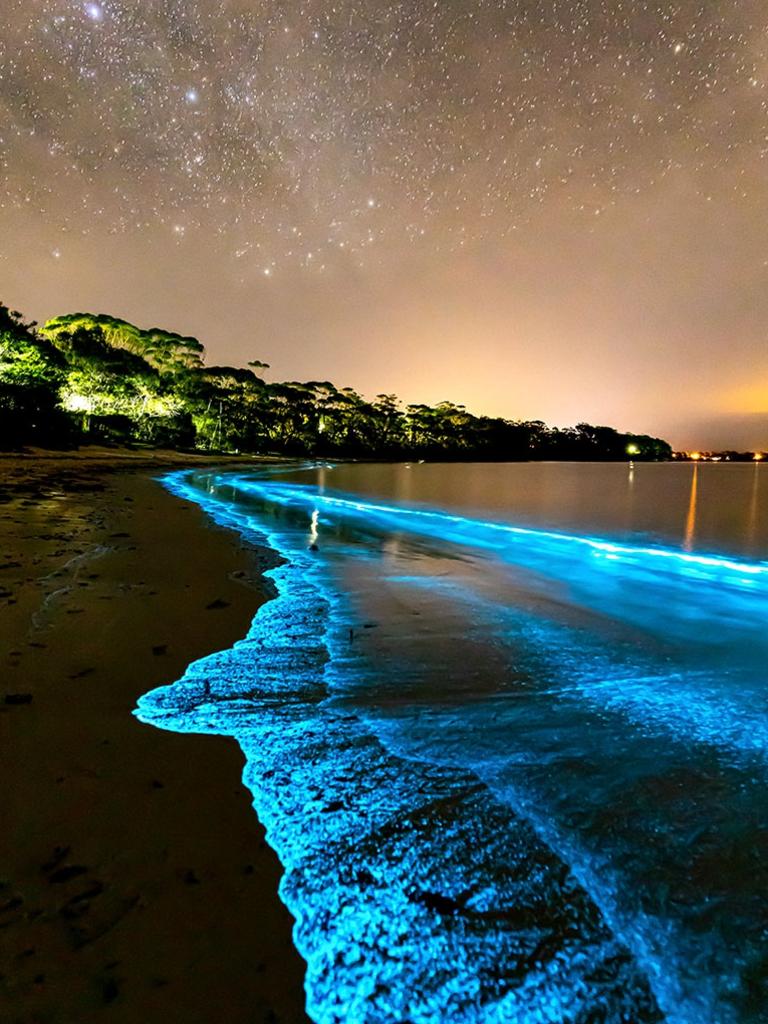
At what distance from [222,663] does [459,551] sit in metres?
7.08

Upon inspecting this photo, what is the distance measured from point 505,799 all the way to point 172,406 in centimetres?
5328

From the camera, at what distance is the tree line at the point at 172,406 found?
2919 centimetres

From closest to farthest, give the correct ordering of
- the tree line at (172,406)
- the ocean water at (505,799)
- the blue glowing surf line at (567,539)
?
the ocean water at (505,799) → the blue glowing surf line at (567,539) → the tree line at (172,406)

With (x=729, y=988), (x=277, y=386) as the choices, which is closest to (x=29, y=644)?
(x=729, y=988)

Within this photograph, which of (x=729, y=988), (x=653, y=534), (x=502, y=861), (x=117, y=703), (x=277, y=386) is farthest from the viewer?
(x=277, y=386)

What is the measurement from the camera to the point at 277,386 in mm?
84812

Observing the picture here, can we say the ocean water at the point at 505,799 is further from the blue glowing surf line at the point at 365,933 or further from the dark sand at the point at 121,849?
the dark sand at the point at 121,849

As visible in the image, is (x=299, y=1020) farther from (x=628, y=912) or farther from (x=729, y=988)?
(x=729, y=988)

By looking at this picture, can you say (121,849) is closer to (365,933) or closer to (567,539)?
(365,933)

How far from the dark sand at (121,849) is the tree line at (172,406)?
3002 cm

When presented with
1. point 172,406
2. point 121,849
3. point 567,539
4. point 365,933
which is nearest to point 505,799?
point 365,933

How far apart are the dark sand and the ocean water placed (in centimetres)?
14

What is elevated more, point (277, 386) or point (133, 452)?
point (277, 386)

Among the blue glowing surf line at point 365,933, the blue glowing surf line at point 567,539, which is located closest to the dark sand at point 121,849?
the blue glowing surf line at point 365,933
